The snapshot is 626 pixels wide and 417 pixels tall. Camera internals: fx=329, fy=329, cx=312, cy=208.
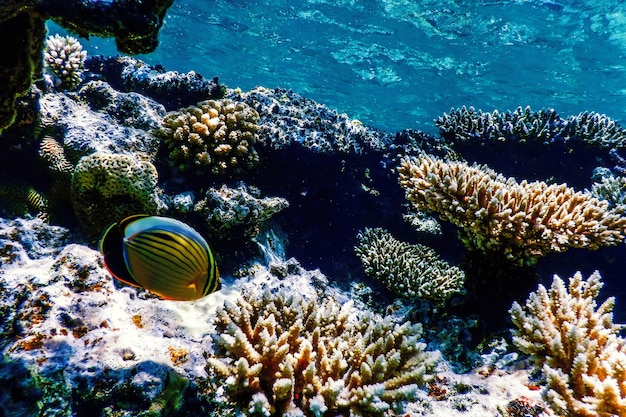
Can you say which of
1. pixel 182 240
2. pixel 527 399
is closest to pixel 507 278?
pixel 527 399

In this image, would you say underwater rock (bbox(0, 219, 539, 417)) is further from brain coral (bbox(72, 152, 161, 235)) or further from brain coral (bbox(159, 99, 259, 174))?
brain coral (bbox(159, 99, 259, 174))

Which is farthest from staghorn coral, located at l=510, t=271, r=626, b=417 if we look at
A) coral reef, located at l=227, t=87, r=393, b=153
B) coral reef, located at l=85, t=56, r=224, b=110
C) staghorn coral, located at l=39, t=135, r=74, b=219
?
coral reef, located at l=85, t=56, r=224, b=110

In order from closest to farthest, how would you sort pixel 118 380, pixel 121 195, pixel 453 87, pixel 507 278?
pixel 118 380, pixel 121 195, pixel 507 278, pixel 453 87

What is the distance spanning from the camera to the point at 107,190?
352 centimetres

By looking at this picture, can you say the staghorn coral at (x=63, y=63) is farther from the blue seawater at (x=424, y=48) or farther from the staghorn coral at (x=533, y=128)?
the blue seawater at (x=424, y=48)

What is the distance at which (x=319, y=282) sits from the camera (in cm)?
436

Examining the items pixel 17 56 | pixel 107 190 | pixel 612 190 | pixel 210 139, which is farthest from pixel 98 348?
pixel 612 190

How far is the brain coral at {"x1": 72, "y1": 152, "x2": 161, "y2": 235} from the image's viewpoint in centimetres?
351

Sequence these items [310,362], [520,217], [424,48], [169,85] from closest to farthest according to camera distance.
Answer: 1. [310,362]
2. [520,217]
3. [169,85]
4. [424,48]

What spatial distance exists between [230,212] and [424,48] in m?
24.6

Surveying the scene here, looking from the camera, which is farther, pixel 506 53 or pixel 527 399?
pixel 506 53

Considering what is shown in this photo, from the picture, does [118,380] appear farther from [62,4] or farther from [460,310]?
[460,310]

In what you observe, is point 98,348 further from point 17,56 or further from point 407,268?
point 407,268

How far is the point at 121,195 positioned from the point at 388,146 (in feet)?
14.6
